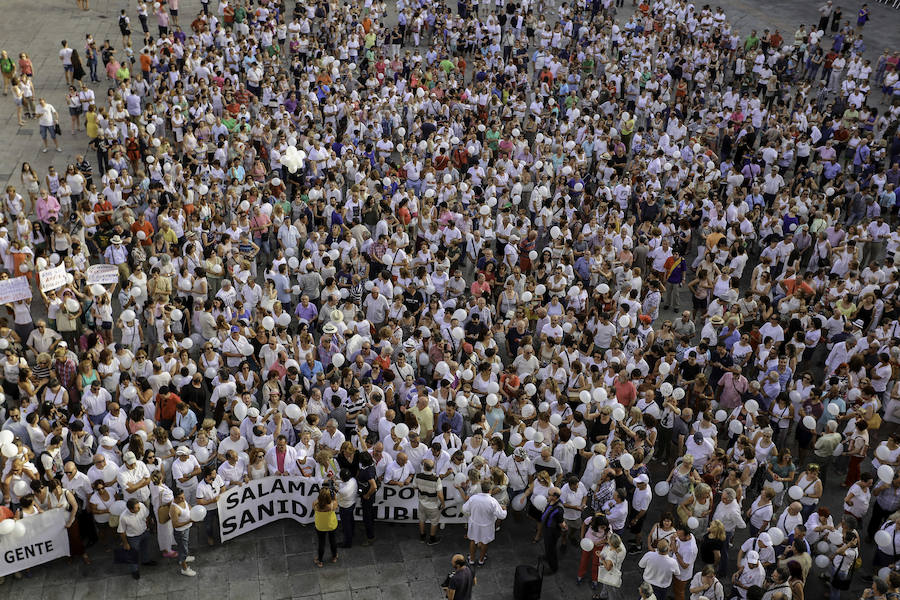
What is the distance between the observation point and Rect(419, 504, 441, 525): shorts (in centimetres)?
1225

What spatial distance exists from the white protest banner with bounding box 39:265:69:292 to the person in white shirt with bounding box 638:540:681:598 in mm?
10536

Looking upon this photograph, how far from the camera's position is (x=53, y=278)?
14.8m

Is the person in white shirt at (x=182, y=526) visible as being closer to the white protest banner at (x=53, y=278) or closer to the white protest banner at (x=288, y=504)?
the white protest banner at (x=288, y=504)

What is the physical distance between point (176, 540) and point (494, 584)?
4.41 metres

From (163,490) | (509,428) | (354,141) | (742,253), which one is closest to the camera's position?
(163,490)

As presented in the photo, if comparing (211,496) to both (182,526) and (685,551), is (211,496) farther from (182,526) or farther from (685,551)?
(685,551)

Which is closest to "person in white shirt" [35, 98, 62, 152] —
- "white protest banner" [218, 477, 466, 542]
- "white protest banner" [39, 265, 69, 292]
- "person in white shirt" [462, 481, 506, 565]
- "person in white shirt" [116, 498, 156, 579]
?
"white protest banner" [39, 265, 69, 292]

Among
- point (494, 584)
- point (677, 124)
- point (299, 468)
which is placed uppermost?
point (677, 124)

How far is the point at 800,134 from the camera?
914 inches

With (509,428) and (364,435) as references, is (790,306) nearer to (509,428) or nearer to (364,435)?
(509,428)

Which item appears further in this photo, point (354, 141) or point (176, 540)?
point (354, 141)

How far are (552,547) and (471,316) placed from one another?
15.1 ft

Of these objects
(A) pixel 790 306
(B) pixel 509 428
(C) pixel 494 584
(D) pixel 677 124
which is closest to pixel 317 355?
(B) pixel 509 428

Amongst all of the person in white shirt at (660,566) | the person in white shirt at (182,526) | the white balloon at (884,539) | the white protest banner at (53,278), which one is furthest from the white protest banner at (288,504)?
the white balloon at (884,539)
